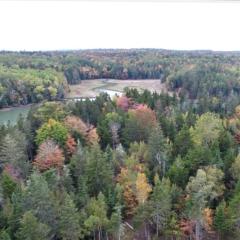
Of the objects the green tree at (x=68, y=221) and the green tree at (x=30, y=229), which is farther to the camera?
the green tree at (x=68, y=221)

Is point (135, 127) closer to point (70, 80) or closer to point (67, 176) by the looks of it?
point (67, 176)

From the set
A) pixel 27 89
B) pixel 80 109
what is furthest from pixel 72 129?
pixel 27 89

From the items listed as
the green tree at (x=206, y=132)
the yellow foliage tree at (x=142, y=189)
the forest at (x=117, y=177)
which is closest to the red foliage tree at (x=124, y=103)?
the forest at (x=117, y=177)

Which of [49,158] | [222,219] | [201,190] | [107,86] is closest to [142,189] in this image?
[201,190]

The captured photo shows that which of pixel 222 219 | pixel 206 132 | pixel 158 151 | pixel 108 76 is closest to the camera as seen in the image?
pixel 222 219

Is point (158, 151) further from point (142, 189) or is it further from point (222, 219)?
point (222, 219)

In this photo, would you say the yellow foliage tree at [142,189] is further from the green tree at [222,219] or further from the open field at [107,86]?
the open field at [107,86]
